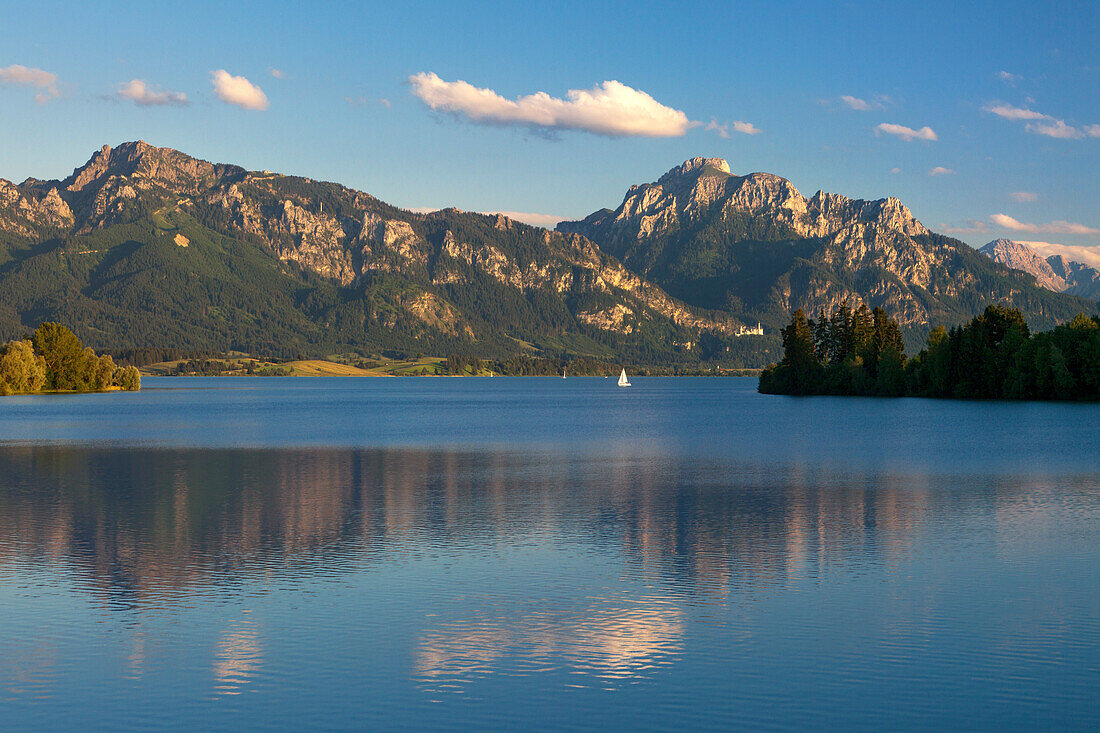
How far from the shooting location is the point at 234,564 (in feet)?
120

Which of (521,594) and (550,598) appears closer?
(550,598)

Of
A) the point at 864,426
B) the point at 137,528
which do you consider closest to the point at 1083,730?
the point at 137,528

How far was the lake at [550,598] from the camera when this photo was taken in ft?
69.9

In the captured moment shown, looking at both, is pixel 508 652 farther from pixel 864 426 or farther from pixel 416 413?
pixel 416 413

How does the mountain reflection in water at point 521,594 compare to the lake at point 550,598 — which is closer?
the lake at point 550,598

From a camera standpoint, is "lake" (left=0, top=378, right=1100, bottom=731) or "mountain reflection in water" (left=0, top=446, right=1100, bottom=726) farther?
"mountain reflection in water" (left=0, top=446, right=1100, bottom=726)

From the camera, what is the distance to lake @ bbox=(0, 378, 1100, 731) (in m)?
21.3

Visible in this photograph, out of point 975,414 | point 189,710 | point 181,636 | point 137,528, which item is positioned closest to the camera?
point 189,710

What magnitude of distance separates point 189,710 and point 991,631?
20610 millimetres

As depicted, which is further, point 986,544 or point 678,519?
point 678,519

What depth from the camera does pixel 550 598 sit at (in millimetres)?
30906

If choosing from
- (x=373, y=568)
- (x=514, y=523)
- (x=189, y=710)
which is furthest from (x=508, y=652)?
(x=514, y=523)

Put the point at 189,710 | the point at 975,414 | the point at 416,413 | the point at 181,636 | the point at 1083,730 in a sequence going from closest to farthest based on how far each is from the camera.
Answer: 1. the point at 1083,730
2. the point at 189,710
3. the point at 181,636
4. the point at 975,414
5. the point at 416,413

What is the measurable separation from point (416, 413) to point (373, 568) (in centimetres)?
14358
